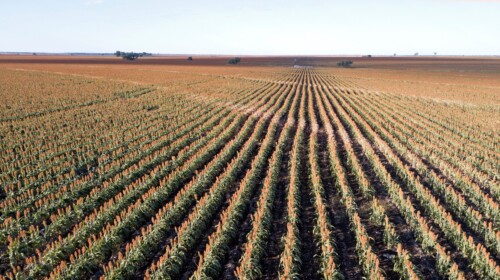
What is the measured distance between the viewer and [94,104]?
115ft

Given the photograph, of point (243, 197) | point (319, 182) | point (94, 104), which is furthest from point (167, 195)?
point (94, 104)

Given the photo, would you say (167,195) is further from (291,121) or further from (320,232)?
(291,121)

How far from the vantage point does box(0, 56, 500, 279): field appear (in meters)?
9.40

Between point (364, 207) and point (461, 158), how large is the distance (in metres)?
8.79

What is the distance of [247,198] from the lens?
1319cm

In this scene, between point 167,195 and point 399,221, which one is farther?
point 167,195

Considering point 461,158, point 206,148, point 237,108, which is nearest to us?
point 461,158

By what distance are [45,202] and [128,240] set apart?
427 cm

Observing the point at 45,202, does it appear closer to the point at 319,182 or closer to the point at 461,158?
the point at 319,182

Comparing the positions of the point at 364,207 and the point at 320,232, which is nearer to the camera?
the point at 320,232

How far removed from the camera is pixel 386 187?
14.8m

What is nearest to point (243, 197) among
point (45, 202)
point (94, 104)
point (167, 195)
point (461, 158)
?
point (167, 195)

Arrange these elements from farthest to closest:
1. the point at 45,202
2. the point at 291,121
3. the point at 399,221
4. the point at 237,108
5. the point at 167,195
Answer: the point at 237,108 → the point at 291,121 → the point at 167,195 → the point at 45,202 → the point at 399,221

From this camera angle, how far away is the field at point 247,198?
9.40 metres
